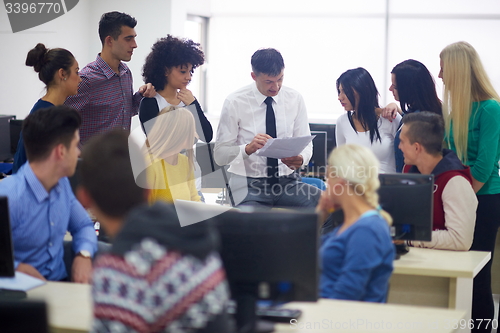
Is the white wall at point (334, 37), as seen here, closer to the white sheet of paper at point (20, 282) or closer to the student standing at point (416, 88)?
the student standing at point (416, 88)

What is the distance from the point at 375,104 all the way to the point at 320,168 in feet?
4.44

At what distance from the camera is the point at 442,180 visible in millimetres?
2598

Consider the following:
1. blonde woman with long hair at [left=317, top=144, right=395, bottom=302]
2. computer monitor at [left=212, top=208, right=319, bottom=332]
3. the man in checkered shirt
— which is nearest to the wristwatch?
computer monitor at [left=212, top=208, right=319, bottom=332]

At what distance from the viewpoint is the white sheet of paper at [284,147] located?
303 centimetres

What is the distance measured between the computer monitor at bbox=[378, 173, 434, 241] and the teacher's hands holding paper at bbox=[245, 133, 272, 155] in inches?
37.3

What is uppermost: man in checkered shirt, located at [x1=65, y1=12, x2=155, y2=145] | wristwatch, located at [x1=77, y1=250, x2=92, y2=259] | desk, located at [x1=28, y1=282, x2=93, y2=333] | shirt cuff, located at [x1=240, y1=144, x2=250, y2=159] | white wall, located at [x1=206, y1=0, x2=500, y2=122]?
white wall, located at [x1=206, y1=0, x2=500, y2=122]

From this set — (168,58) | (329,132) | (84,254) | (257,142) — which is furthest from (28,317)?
(329,132)

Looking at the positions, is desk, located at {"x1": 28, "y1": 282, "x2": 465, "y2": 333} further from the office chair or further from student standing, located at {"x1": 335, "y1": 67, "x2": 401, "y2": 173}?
the office chair

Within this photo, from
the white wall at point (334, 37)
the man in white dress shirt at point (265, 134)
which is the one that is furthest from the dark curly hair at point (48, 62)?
the white wall at point (334, 37)

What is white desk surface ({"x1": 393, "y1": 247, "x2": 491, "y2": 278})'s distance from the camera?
2.29 metres

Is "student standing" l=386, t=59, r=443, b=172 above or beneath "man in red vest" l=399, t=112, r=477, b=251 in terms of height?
above

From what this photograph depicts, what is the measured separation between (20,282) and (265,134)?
177 centimetres

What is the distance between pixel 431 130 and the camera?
266 centimetres

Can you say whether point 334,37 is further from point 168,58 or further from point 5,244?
point 5,244
